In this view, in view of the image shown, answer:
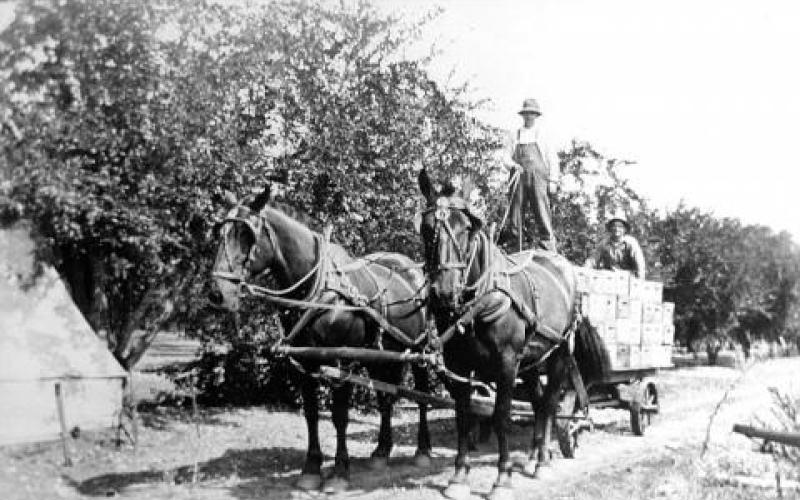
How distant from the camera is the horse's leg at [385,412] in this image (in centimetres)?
804

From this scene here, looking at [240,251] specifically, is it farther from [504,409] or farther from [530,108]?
[530,108]

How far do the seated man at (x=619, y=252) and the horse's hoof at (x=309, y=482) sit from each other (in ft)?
17.7

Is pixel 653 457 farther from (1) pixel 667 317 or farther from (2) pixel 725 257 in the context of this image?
(2) pixel 725 257

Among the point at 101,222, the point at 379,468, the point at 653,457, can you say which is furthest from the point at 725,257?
the point at 101,222

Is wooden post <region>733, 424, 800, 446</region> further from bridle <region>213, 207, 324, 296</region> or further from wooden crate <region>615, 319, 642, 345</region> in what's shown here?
wooden crate <region>615, 319, 642, 345</region>

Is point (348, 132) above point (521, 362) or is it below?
above

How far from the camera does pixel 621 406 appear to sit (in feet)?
32.7

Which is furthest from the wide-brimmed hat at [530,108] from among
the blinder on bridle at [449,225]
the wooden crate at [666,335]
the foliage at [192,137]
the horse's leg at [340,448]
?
the horse's leg at [340,448]

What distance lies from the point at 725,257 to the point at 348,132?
24.2 m

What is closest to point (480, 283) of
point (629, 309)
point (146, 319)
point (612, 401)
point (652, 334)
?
point (629, 309)

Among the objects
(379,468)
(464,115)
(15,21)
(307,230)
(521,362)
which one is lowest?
(379,468)

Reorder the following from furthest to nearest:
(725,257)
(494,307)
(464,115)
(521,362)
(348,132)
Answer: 1. (725,257)
2. (464,115)
3. (348,132)
4. (521,362)
5. (494,307)

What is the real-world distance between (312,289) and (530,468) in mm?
3135

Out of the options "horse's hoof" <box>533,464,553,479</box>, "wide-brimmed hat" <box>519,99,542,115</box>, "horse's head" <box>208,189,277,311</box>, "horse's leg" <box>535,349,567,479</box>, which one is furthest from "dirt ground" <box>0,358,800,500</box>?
"wide-brimmed hat" <box>519,99,542,115</box>
